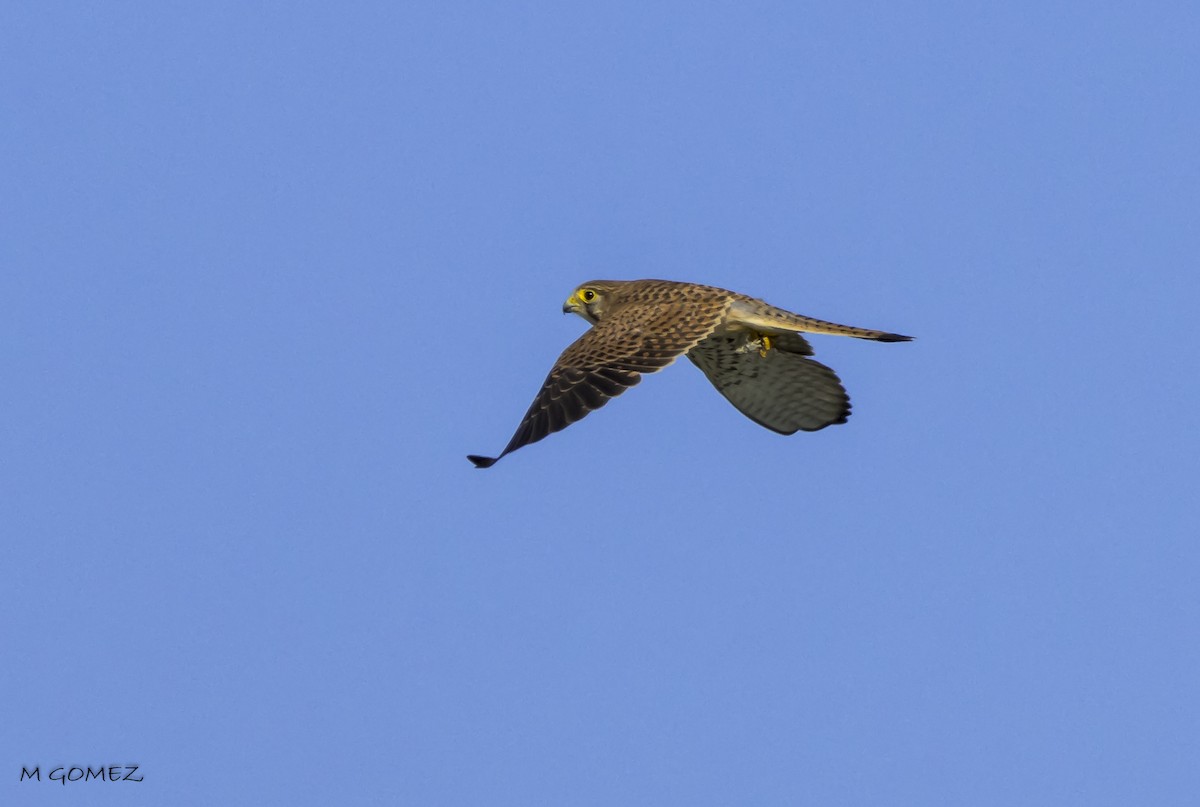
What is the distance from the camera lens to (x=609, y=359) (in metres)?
11.2

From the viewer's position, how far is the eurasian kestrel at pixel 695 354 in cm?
1075

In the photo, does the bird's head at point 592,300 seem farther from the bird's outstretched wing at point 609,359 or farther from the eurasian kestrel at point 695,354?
the bird's outstretched wing at point 609,359

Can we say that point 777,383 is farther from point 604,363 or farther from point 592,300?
point 604,363

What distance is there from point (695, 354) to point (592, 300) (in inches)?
37.8

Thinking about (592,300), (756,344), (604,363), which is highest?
(592,300)

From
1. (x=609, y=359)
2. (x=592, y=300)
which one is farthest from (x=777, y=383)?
(x=609, y=359)

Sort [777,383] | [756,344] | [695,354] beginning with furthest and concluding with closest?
[777,383] → [695,354] → [756,344]

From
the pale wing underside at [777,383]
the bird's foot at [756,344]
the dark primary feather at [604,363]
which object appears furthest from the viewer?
the pale wing underside at [777,383]

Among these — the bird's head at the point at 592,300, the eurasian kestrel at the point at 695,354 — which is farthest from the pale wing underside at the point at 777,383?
the bird's head at the point at 592,300

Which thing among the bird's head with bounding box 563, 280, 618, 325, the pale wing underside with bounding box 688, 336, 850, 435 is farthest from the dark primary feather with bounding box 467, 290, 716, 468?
the pale wing underside with bounding box 688, 336, 850, 435

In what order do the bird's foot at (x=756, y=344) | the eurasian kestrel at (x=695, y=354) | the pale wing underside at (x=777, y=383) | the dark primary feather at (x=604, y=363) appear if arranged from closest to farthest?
the dark primary feather at (x=604, y=363)
the eurasian kestrel at (x=695, y=354)
the bird's foot at (x=756, y=344)
the pale wing underside at (x=777, y=383)

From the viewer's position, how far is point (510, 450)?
33.0 ft

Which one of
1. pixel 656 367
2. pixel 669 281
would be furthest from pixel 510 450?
pixel 669 281

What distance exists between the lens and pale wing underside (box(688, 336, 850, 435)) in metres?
13.2
